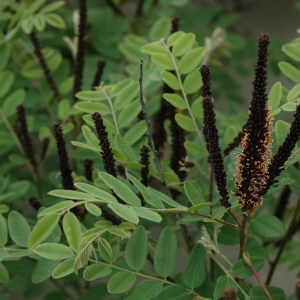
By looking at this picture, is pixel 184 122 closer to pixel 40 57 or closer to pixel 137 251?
pixel 137 251

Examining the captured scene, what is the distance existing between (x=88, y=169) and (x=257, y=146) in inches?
9.8

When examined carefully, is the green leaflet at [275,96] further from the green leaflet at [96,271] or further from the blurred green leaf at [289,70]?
the green leaflet at [96,271]

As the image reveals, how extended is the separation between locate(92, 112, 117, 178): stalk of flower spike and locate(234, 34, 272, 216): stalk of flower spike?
0.39 feet

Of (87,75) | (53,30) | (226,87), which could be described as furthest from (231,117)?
(53,30)

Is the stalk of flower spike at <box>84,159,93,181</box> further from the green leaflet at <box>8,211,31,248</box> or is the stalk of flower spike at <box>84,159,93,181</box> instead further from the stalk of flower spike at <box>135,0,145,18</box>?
the stalk of flower spike at <box>135,0,145,18</box>

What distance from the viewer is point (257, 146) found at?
44 centimetres

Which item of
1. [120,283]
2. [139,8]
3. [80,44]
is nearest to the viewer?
[120,283]

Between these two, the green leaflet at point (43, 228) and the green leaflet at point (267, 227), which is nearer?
the green leaflet at point (43, 228)

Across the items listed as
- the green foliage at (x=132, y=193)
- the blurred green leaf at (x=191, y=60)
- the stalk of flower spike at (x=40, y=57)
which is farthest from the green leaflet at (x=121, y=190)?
the stalk of flower spike at (x=40, y=57)

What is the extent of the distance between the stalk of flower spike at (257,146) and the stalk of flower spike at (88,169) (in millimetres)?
209

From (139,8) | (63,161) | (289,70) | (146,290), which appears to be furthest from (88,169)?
(139,8)

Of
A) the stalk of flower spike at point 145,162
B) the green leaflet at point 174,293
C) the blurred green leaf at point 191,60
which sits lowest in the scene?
the green leaflet at point 174,293

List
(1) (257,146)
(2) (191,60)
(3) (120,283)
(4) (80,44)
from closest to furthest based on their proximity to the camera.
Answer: (1) (257,146) < (3) (120,283) < (2) (191,60) < (4) (80,44)

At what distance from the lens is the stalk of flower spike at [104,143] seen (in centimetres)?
47
